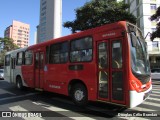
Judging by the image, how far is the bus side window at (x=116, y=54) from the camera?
7246mm

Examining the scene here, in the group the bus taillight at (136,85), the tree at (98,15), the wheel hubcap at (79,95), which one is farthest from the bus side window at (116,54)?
the tree at (98,15)

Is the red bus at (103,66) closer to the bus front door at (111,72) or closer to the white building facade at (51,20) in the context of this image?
the bus front door at (111,72)

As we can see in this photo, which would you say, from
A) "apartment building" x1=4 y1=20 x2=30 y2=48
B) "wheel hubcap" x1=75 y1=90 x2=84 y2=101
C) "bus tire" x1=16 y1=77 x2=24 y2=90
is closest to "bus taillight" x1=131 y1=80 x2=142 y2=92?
"wheel hubcap" x1=75 y1=90 x2=84 y2=101

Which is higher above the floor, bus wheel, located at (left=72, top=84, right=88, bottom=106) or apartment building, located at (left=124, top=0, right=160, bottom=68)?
apartment building, located at (left=124, top=0, right=160, bottom=68)

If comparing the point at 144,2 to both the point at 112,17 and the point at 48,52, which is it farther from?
the point at 48,52

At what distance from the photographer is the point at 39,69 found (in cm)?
1165

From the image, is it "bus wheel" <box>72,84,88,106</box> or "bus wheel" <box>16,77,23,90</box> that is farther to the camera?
"bus wheel" <box>16,77,23,90</box>

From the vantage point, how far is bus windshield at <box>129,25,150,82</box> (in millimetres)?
7164

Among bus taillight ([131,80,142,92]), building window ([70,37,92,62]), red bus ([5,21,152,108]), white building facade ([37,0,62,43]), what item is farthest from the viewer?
white building facade ([37,0,62,43])

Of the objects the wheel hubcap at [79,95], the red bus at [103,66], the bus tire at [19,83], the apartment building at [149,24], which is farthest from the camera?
the apartment building at [149,24]

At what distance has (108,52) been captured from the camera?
24.9ft

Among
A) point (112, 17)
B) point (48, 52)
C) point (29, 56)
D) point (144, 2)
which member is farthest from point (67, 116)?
point (144, 2)

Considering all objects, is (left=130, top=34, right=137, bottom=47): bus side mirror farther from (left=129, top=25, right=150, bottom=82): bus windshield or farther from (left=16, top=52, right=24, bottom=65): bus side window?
(left=16, top=52, right=24, bottom=65): bus side window

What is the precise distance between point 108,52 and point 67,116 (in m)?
2.59
